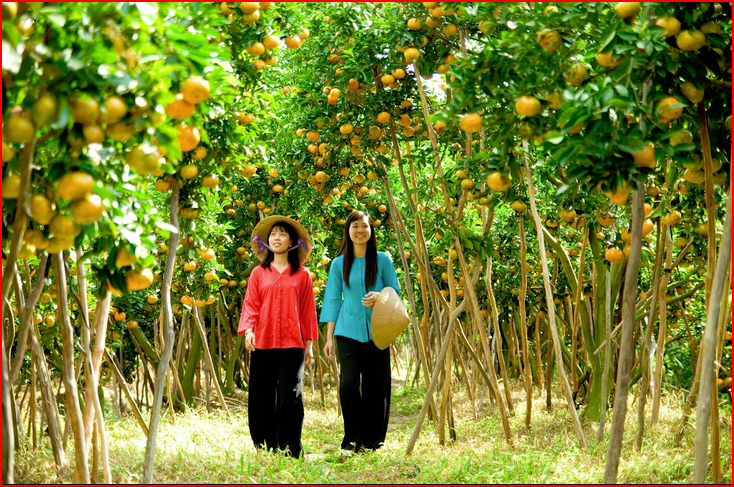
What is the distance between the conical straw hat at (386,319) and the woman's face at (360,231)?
1.29 ft

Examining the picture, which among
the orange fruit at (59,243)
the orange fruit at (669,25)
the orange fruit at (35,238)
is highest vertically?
the orange fruit at (669,25)

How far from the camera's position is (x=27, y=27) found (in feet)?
4.68

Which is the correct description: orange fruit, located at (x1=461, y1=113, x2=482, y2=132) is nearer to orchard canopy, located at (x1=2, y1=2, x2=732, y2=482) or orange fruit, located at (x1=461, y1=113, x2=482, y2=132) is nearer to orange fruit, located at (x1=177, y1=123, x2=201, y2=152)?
orchard canopy, located at (x1=2, y1=2, x2=732, y2=482)

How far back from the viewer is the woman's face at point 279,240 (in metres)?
4.16

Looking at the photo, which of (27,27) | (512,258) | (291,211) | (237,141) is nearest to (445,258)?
(512,258)

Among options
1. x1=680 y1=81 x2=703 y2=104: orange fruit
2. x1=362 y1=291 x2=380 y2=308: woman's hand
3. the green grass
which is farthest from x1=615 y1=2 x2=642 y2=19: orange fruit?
x1=362 y1=291 x2=380 y2=308: woman's hand

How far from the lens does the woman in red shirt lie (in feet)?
13.0

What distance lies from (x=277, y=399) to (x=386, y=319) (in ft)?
2.78

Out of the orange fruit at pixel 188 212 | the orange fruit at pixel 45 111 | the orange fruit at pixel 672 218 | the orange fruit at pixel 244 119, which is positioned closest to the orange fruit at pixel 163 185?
the orange fruit at pixel 188 212

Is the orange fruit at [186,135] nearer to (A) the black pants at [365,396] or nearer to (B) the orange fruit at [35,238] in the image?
(B) the orange fruit at [35,238]

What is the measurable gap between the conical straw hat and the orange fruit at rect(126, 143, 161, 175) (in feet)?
8.01

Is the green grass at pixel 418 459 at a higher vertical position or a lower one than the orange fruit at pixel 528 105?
lower

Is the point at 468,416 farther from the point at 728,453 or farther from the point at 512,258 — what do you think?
the point at 728,453

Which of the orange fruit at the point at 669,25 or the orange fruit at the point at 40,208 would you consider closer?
the orange fruit at the point at 40,208
